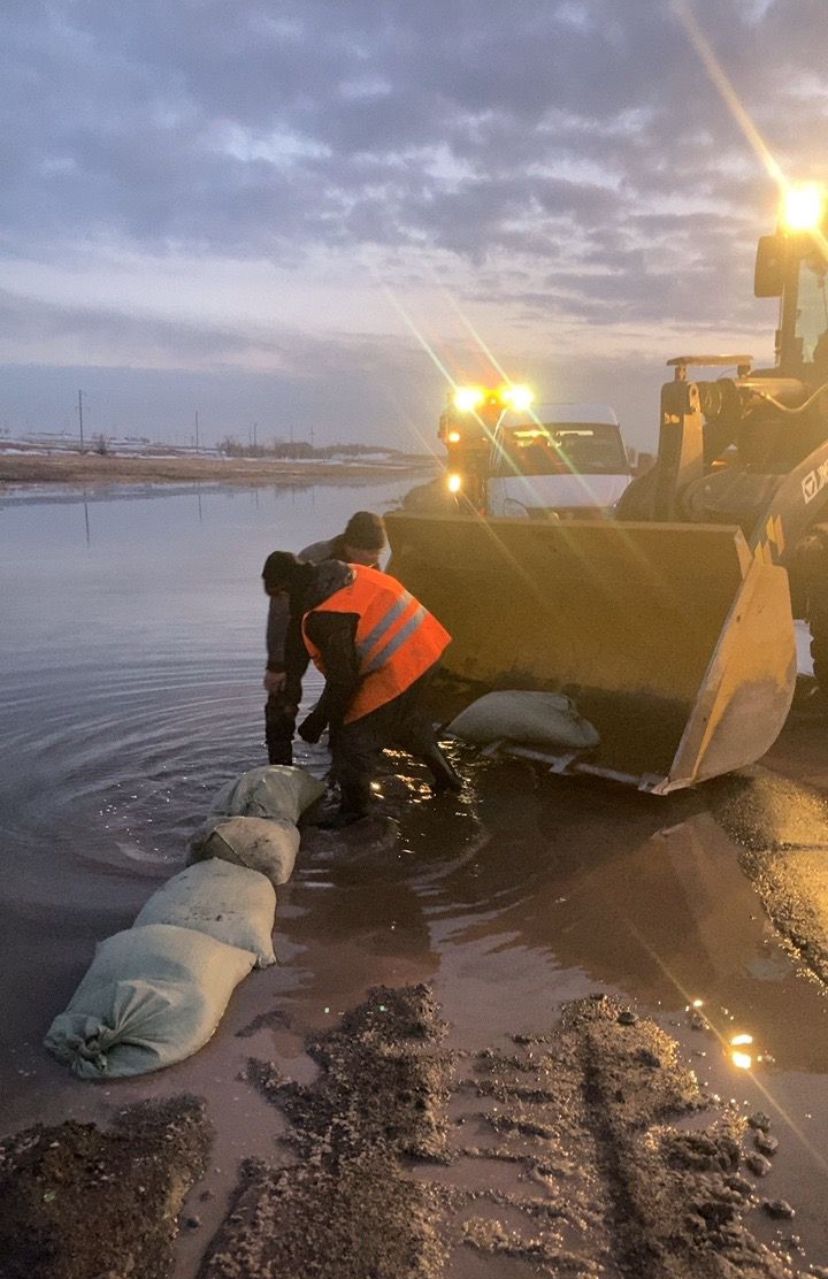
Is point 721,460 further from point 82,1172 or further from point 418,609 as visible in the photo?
point 82,1172

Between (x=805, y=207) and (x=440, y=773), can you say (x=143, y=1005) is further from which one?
(x=805, y=207)

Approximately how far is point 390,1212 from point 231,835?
2.13 metres

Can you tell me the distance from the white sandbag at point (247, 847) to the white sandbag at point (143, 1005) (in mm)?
865

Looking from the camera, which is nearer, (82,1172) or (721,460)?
(82,1172)

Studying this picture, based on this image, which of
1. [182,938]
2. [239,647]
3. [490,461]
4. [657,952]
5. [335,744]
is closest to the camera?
[182,938]

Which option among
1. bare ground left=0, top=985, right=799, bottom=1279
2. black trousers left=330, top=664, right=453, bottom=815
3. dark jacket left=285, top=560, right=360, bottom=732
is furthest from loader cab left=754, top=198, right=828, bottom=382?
bare ground left=0, top=985, right=799, bottom=1279

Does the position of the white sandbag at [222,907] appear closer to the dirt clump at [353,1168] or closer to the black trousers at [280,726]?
the dirt clump at [353,1168]

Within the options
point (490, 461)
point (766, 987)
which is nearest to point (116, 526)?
point (490, 461)

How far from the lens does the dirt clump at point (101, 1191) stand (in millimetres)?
2357

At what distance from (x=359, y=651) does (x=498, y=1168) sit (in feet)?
9.32

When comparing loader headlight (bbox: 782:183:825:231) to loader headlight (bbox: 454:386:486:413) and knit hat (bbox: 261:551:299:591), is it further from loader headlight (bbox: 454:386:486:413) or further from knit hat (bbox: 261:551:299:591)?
loader headlight (bbox: 454:386:486:413)

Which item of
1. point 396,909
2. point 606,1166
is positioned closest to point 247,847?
point 396,909

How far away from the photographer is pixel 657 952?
3.96 meters

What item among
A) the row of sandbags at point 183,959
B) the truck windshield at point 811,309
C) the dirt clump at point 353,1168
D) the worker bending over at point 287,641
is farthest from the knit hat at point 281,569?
the truck windshield at point 811,309
